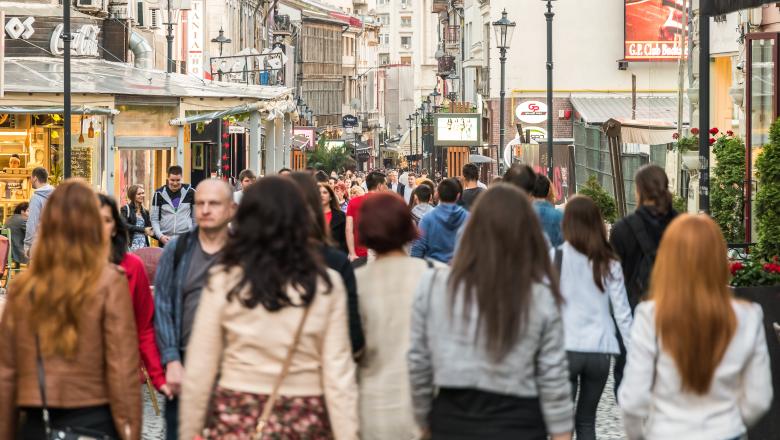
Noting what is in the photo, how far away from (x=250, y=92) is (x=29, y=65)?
4.22 meters

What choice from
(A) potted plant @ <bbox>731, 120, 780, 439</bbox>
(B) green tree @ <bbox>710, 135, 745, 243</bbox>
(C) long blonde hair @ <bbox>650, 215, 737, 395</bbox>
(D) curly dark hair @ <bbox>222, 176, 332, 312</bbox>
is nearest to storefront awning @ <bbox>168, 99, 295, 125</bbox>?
(B) green tree @ <bbox>710, 135, 745, 243</bbox>

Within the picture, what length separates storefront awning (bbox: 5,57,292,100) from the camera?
25.7 m

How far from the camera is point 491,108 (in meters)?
58.8

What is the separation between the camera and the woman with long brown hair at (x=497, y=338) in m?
5.61

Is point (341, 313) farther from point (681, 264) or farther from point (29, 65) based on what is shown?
point (29, 65)

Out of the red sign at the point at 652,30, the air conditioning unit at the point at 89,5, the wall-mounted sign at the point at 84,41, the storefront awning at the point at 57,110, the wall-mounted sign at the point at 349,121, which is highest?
the red sign at the point at 652,30

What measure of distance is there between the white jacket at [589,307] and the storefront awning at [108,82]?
1699 centimetres

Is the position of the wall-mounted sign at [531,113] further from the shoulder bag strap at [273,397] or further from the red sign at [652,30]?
the shoulder bag strap at [273,397]

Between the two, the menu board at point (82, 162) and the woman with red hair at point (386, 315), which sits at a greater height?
the menu board at point (82, 162)

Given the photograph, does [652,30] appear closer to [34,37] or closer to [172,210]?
[34,37]

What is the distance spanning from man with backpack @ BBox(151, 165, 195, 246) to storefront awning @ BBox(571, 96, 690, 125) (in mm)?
34230

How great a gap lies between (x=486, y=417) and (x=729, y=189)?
528 inches

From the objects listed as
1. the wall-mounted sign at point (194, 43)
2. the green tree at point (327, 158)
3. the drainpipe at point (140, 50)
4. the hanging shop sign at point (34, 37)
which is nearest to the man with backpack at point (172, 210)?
the hanging shop sign at point (34, 37)

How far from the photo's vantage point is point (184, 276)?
7465 mm
